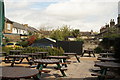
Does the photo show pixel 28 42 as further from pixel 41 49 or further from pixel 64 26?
pixel 64 26

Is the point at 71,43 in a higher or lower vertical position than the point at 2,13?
lower

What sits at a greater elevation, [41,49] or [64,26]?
[64,26]

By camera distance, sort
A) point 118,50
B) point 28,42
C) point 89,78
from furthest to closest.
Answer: point 28,42, point 118,50, point 89,78

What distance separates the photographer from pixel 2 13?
22.1ft

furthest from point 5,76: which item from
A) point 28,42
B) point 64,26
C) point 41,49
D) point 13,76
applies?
point 64,26

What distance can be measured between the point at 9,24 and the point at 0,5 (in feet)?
124

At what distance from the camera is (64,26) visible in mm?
39344

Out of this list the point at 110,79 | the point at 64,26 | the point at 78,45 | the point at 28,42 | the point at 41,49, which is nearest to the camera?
the point at 110,79

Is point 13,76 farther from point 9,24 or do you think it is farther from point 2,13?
point 9,24

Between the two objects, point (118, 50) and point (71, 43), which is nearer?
point (118, 50)

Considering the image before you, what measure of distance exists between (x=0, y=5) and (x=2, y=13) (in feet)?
1.05

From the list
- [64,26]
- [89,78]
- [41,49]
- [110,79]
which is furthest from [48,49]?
[64,26]

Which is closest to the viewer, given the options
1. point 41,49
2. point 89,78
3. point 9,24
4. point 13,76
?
point 13,76

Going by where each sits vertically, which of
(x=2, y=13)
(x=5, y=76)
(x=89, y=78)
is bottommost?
(x=89, y=78)
